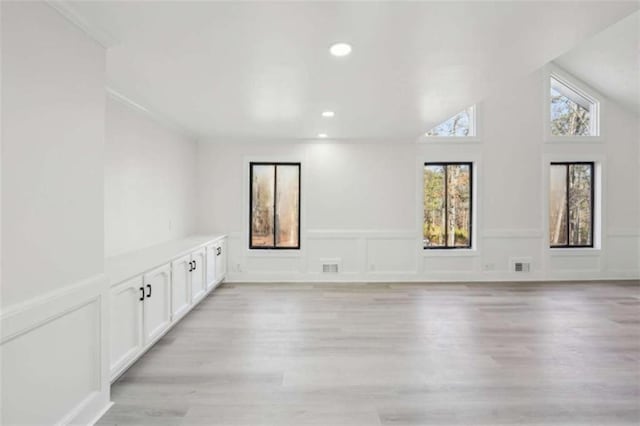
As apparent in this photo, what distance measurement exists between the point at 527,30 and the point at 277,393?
2.85 meters

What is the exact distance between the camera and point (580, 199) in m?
6.24

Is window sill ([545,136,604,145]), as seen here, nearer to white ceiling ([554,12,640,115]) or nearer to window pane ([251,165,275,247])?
white ceiling ([554,12,640,115])

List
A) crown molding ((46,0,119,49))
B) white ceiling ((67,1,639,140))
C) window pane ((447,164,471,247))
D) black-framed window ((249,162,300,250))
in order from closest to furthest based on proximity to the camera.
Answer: crown molding ((46,0,119,49)) < white ceiling ((67,1,639,140)) < black-framed window ((249,162,300,250)) < window pane ((447,164,471,247))

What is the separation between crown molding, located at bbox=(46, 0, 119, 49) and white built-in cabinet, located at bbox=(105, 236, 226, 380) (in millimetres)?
1525

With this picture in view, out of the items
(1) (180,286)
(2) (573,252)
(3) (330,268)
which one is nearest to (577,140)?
(2) (573,252)

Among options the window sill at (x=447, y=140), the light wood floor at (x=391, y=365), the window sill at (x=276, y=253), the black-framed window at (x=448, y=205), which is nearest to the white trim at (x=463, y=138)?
the window sill at (x=447, y=140)

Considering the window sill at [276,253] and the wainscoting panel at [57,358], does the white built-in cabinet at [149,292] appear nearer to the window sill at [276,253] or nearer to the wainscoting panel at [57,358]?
the wainscoting panel at [57,358]

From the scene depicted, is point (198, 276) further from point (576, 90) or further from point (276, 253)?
point (576, 90)

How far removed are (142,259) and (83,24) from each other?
200 cm

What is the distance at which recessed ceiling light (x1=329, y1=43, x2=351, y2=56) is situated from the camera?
7.68ft

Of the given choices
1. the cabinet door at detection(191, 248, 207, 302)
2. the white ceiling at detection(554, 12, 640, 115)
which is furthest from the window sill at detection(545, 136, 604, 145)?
the cabinet door at detection(191, 248, 207, 302)

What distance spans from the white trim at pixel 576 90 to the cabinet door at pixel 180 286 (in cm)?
604

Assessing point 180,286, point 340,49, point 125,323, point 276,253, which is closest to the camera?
point 340,49

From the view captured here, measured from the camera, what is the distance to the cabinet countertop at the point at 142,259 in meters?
2.58
